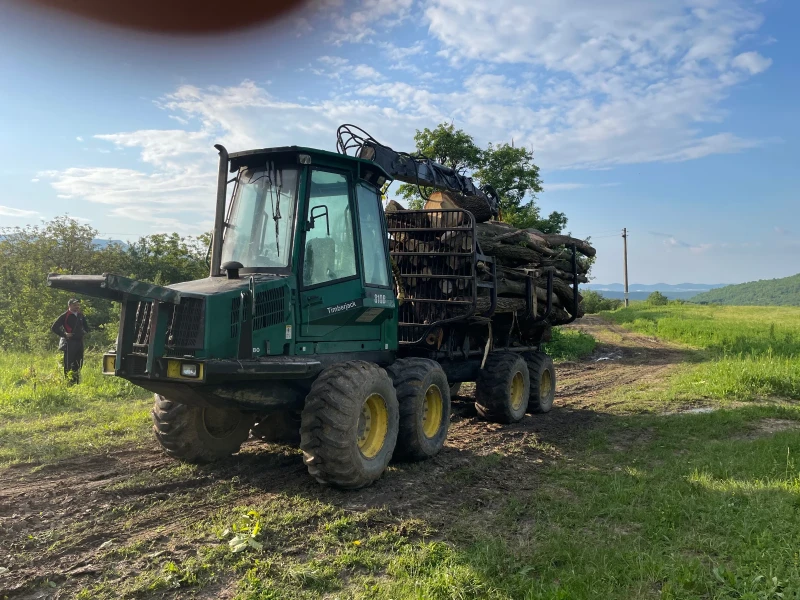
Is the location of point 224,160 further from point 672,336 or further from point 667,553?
point 672,336

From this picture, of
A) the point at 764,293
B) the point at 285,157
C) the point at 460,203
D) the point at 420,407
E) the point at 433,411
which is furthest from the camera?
the point at 764,293

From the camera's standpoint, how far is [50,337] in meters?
16.5

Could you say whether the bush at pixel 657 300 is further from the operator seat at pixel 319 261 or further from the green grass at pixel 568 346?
the operator seat at pixel 319 261

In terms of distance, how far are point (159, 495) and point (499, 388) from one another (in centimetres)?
522

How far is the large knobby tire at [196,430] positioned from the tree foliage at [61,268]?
900 centimetres

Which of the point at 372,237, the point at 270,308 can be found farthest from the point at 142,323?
the point at 372,237

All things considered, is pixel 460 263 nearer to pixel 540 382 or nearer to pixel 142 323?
pixel 540 382

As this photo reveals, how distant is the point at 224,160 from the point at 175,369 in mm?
1982

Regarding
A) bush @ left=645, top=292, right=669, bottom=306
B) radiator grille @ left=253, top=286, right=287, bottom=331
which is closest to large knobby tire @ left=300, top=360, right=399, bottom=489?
radiator grille @ left=253, top=286, right=287, bottom=331

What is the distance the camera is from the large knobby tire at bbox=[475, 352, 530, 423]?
29.2 feet

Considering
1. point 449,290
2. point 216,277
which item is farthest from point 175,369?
point 449,290

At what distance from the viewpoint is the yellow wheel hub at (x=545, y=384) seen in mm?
10312

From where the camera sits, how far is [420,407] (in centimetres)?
640

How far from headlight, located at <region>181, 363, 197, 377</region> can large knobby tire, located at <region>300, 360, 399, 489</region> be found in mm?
1045
